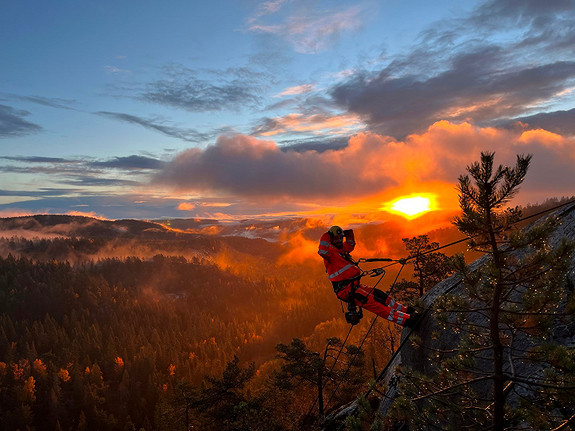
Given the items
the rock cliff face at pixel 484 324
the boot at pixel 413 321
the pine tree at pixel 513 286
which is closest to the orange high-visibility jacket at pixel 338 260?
the boot at pixel 413 321

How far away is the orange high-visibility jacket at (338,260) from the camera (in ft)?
35.2

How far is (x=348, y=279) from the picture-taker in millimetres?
10672

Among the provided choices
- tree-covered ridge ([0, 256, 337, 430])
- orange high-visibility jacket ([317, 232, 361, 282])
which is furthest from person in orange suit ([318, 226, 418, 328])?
tree-covered ridge ([0, 256, 337, 430])

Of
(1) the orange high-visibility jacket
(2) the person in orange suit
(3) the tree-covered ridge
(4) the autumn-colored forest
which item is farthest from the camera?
(3) the tree-covered ridge

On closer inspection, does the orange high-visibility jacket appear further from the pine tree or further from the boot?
the pine tree

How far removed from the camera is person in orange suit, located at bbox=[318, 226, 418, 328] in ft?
33.9

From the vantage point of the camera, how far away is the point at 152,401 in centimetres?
9925

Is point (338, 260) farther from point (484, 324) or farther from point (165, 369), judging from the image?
point (165, 369)

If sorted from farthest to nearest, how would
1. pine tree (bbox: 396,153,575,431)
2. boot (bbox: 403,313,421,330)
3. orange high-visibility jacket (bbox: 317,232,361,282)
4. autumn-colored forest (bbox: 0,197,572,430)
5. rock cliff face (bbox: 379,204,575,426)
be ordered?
autumn-colored forest (bbox: 0,197,572,430)
orange high-visibility jacket (bbox: 317,232,361,282)
boot (bbox: 403,313,421,330)
rock cliff face (bbox: 379,204,575,426)
pine tree (bbox: 396,153,575,431)

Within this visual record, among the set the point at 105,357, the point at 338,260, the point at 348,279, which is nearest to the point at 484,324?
the point at 348,279

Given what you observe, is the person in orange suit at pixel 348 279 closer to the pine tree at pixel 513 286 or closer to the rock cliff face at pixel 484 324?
the rock cliff face at pixel 484 324

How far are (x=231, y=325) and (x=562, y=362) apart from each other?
197 meters

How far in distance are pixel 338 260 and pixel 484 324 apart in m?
4.43

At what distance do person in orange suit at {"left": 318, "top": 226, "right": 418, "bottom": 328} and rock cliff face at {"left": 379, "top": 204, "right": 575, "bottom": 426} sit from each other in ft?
3.25
